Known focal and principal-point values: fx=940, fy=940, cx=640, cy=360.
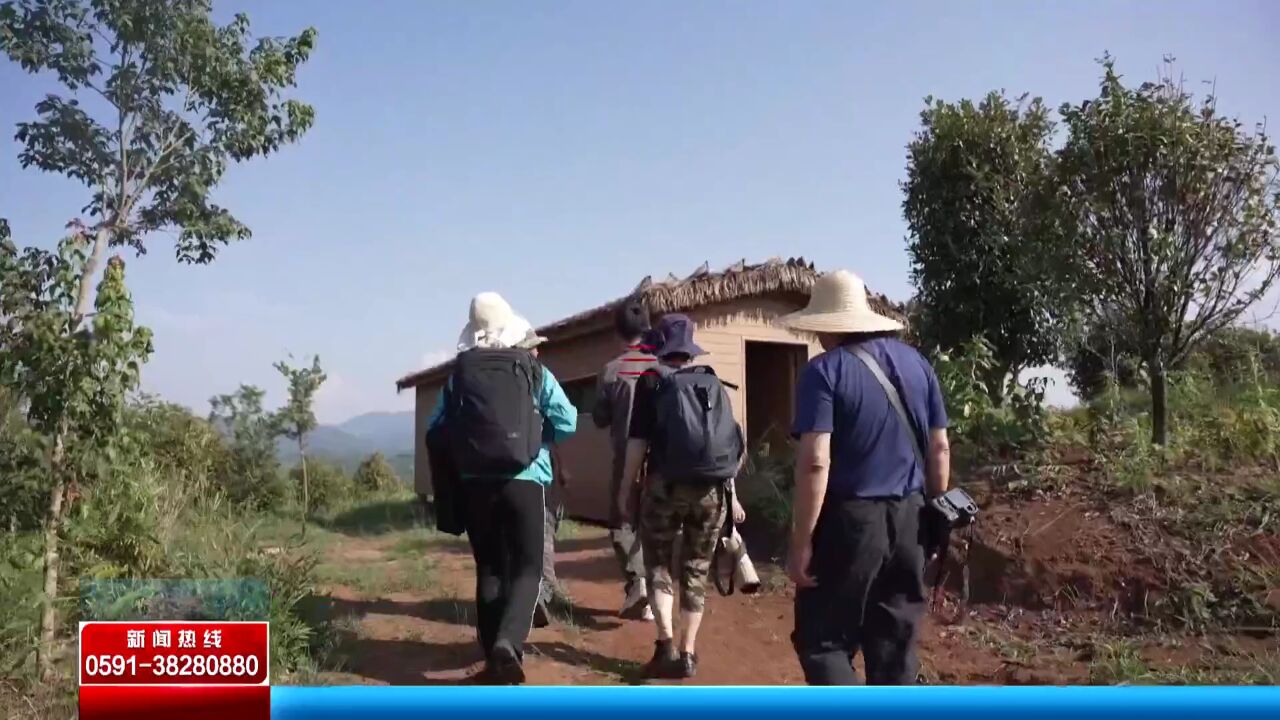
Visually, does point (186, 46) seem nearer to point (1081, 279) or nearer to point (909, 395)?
point (909, 395)

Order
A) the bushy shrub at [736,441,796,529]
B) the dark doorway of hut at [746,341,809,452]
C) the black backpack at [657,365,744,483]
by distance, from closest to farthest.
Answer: the black backpack at [657,365,744,483] → the bushy shrub at [736,441,796,529] → the dark doorway of hut at [746,341,809,452]

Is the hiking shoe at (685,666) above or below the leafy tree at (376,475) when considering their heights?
below

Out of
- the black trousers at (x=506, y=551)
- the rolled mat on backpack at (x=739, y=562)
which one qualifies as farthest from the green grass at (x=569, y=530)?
the black trousers at (x=506, y=551)

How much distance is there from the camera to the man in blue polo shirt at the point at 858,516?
3119mm

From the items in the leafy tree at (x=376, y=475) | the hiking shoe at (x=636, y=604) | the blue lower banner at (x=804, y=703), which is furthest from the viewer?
the leafy tree at (x=376, y=475)

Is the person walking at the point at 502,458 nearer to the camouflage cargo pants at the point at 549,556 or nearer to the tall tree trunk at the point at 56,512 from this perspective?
the camouflage cargo pants at the point at 549,556

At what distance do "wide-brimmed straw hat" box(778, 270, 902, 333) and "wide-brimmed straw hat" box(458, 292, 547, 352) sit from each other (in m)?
1.40

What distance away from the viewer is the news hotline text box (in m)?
2.71

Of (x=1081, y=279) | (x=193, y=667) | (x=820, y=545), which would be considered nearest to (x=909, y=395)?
(x=820, y=545)

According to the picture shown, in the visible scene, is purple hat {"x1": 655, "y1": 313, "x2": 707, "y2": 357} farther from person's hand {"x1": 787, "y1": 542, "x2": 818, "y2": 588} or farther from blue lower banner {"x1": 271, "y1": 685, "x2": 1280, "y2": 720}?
blue lower banner {"x1": 271, "y1": 685, "x2": 1280, "y2": 720}

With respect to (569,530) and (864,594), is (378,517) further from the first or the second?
(864,594)

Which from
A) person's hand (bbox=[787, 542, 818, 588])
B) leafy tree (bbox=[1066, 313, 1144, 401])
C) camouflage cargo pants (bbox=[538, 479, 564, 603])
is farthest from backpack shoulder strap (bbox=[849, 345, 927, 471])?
leafy tree (bbox=[1066, 313, 1144, 401])

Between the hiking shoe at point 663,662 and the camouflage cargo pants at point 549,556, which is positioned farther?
the camouflage cargo pants at point 549,556

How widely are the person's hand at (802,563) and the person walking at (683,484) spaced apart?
47.7 inches
